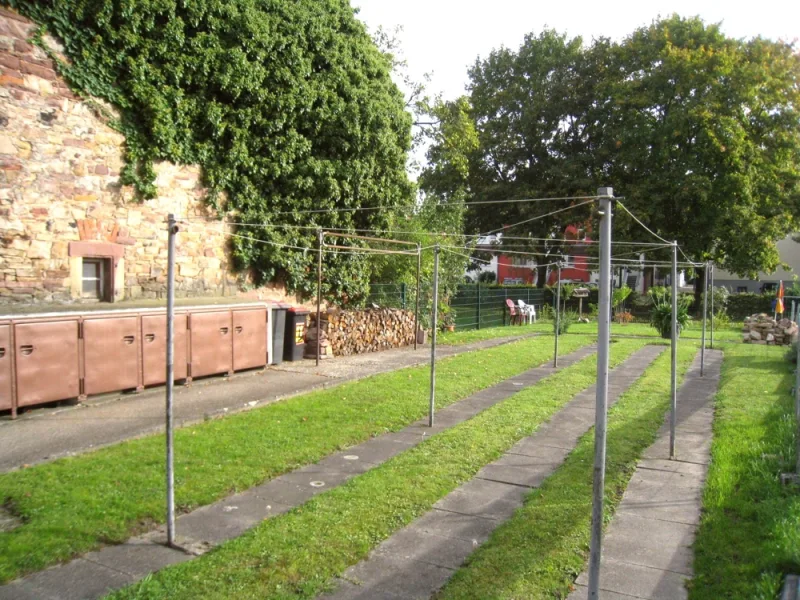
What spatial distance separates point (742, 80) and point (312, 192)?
22.1m

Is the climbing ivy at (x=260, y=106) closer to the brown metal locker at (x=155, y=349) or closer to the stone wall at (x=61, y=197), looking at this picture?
the stone wall at (x=61, y=197)

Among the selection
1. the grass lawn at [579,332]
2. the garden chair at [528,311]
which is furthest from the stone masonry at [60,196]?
the garden chair at [528,311]

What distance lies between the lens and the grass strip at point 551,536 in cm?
410

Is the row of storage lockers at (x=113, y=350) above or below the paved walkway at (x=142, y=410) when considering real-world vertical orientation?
above

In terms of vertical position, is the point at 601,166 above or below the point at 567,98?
below

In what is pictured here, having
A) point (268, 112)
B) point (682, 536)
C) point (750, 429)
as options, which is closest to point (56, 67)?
point (268, 112)

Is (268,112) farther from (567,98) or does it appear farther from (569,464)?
(567,98)

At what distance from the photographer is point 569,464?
6.78 m

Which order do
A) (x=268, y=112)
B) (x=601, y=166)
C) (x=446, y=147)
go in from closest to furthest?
(x=268, y=112), (x=446, y=147), (x=601, y=166)

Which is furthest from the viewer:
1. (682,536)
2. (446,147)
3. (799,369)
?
(446,147)

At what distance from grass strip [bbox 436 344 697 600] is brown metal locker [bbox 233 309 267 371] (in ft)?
21.4

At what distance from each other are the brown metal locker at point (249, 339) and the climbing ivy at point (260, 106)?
81.4 inches

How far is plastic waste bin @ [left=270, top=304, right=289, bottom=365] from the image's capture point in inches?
516

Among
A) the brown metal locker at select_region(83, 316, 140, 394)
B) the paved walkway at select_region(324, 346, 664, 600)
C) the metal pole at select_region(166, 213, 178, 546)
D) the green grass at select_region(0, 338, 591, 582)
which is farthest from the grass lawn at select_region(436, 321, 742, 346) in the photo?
the metal pole at select_region(166, 213, 178, 546)
